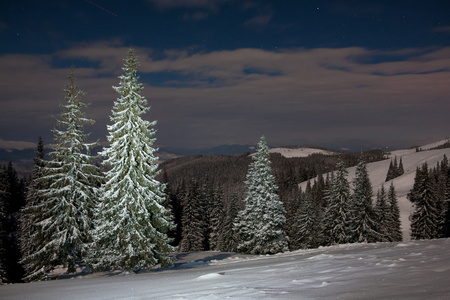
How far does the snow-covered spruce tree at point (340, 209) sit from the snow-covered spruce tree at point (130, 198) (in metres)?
27.2

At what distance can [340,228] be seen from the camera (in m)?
39.6

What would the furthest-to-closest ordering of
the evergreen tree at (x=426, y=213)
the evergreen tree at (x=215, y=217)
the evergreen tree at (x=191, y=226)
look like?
the evergreen tree at (x=215, y=217)
the evergreen tree at (x=191, y=226)
the evergreen tree at (x=426, y=213)

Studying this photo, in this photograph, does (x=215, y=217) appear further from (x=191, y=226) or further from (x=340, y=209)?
(x=340, y=209)

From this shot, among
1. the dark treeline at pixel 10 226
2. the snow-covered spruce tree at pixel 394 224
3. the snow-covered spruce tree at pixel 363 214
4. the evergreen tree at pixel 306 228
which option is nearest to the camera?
the dark treeline at pixel 10 226

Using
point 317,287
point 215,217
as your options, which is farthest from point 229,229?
point 317,287

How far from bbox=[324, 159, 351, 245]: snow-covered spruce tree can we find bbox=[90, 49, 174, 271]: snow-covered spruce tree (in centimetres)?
2719

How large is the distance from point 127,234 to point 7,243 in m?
32.1

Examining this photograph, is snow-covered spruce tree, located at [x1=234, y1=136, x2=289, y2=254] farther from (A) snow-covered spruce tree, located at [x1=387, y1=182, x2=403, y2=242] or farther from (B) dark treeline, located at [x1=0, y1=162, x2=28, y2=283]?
(A) snow-covered spruce tree, located at [x1=387, y1=182, x2=403, y2=242]

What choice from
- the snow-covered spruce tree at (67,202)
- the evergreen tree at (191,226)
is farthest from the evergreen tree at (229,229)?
the snow-covered spruce tree at (67,202)

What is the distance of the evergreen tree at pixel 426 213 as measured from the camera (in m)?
45.8

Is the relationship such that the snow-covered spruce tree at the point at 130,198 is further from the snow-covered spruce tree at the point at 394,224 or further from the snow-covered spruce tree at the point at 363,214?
the snow-covered spruce tree at the point at 394,224

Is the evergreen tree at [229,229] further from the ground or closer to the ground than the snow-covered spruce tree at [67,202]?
closer to the ground

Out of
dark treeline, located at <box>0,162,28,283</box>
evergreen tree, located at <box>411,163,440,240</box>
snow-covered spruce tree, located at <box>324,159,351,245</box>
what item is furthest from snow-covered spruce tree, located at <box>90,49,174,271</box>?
evergreen tree, located at <box>411,163,440,240</box>

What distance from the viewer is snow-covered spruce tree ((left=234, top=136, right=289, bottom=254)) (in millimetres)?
32750
